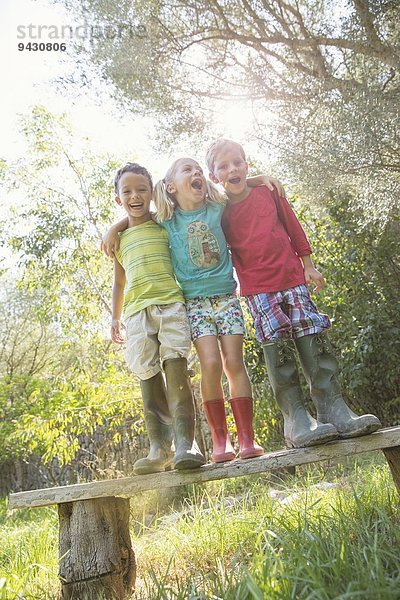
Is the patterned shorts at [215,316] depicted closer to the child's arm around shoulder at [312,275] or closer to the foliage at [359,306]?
the child's arm around shoulder at [312,275]

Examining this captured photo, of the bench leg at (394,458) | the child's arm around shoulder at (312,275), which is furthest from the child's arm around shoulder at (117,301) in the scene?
the bench leg at (394,458)

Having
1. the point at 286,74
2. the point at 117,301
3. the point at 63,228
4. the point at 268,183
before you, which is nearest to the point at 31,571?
the point at 117,301

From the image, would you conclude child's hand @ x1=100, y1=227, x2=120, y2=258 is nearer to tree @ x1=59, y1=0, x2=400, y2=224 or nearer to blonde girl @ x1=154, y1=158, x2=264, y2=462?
blonde girl @ x1=154, y1=158, x2=264, y2=462

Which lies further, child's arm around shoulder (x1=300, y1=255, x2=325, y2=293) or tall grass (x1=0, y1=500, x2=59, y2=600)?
child's arm around shoulder (x1=300, y1=255, x2=325, y2=293)

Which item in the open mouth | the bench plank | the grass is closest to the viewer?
the grass

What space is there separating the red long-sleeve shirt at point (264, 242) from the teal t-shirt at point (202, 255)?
2.3 inches

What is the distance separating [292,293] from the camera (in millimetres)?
2311

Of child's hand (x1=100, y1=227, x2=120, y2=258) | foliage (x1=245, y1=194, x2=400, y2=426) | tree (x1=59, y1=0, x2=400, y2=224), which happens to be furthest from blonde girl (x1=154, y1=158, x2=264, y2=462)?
foliage (x1=245, y1=194, x2=400, y2=426)

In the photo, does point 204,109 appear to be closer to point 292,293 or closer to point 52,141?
point 52,141

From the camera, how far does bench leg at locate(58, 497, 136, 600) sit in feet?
6.82

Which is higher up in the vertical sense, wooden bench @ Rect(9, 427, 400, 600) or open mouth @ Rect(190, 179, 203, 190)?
open mouth @ Rect(190, 179, 203, 190)

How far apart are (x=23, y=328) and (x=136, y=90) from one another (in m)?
7.79

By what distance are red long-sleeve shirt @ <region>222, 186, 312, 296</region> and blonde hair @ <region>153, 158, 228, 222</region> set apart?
7 cm

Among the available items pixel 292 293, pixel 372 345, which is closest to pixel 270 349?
pixel 292 293
